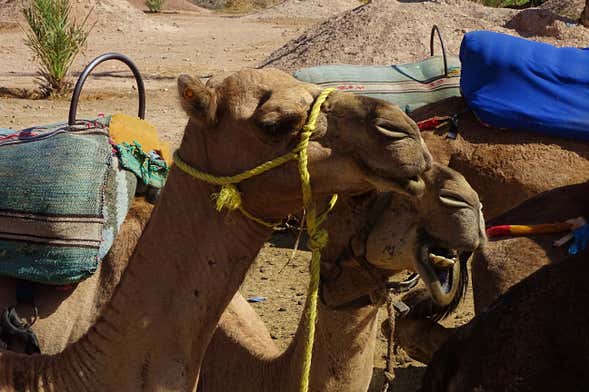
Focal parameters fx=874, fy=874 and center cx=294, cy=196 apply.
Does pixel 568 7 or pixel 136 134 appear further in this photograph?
pixel 568 7

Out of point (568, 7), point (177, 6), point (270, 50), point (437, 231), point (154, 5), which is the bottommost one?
point (177, 6)

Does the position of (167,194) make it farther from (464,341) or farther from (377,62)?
(377,62)

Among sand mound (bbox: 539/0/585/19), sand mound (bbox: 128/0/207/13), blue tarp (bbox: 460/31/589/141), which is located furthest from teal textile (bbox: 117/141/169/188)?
sand mound (bbox: 128/0/207/13)

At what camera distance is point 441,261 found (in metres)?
2.59

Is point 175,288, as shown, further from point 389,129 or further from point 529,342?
point 529,342

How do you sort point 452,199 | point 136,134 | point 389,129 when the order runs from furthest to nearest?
1. point 136,134
2. point 452,199
3. point 389,129

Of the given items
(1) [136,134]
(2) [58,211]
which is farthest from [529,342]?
(1) [136,134]

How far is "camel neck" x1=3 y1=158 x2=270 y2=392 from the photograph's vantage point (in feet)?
7.89

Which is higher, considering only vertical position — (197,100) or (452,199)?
(197,100)

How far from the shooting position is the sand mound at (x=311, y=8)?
27281mm

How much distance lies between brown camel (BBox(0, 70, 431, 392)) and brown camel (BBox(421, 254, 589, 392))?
540mm

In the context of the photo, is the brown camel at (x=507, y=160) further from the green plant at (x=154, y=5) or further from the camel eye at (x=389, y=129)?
the green plant at (x=154, y=5)

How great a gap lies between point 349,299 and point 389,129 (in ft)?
3.13

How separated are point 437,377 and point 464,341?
0.34ft
